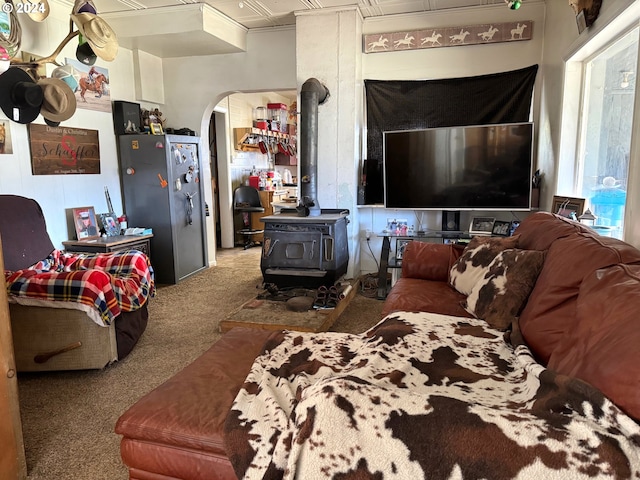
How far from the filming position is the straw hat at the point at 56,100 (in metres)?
3.45

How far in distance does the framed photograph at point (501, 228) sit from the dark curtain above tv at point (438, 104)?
997 mm

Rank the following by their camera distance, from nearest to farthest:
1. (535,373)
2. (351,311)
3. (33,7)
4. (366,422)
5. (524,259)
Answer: (366,422) < (535,373) < (524,259) < (33,7) < (351,311)

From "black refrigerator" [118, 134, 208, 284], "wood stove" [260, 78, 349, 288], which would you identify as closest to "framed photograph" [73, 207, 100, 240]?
"black refrigerator" [118, 134, 208, 284]

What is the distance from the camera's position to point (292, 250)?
4027 mm

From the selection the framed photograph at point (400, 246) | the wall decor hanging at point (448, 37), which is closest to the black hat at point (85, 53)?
the wall decor hanging at point (448, 37)

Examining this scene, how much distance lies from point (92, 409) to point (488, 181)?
3453 millimetres

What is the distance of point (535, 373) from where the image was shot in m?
1.35

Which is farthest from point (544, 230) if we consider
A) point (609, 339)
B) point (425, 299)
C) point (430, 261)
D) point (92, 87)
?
point (92, 87)

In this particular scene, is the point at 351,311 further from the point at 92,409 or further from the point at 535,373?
the point at 535,373

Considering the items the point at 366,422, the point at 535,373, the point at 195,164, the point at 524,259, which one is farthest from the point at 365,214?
the point at 366,422

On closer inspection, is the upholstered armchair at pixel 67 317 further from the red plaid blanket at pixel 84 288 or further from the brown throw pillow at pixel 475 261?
the brown throw pillow at pixel 475 261

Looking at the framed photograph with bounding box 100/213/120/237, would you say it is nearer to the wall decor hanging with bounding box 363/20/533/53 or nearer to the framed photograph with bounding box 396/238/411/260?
the framed photograph with bounding box 396/238/411/260

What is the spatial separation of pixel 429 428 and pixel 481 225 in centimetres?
355

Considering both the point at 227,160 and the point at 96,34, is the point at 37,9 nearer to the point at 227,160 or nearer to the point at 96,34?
the point at 96,34
